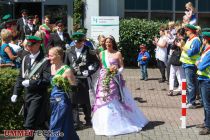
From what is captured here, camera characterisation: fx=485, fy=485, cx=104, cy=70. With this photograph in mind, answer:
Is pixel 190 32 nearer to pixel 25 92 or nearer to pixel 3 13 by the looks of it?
pixel 25 92

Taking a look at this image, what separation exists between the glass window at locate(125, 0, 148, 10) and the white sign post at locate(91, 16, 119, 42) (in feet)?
13.3

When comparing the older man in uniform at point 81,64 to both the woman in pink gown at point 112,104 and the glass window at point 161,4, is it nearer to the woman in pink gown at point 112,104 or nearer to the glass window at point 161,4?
the woman in pink gown at point 112,104

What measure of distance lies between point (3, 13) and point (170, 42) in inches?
332

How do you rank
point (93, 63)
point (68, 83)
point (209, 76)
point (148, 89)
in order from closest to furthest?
point (68, 83)
point (209, 76)
point (93, 63)
point (148, 89)

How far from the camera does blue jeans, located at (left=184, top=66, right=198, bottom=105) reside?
11.5m

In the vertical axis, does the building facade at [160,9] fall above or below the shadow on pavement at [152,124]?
above

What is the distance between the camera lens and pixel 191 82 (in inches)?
455

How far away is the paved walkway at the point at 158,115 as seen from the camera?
30.1 ft

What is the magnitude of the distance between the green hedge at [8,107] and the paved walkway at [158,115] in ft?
1.98

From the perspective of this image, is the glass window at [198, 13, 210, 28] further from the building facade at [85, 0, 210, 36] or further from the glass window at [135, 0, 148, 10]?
the glass window at [135, 0, 148, 10]

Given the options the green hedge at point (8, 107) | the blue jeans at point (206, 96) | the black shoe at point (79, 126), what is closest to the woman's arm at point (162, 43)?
the blue jeans at point (206, 96)

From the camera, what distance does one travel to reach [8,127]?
9242 mm

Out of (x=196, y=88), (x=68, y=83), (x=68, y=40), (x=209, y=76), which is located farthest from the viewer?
(x=68, y=40)

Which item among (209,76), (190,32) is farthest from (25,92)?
(190,32)
